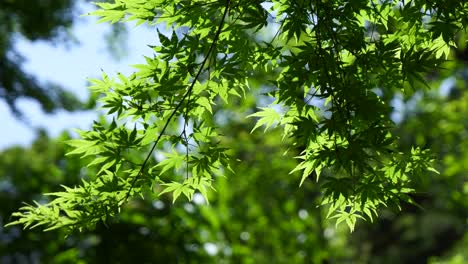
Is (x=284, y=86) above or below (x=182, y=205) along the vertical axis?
below

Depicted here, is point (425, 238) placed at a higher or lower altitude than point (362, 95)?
higher

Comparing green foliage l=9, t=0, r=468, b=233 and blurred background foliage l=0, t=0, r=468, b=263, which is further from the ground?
blurred background foliage l=0, t=0, r=468, b=263

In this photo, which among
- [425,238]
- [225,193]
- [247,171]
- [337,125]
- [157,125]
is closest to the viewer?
[337,125]

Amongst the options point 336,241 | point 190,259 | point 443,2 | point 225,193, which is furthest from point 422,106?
point 443,2

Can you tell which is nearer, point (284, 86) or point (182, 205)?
point (284, 86)

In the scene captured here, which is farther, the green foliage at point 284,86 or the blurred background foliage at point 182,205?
the blurred background foliage at point 182,205

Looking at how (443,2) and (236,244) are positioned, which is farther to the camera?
(236,244)

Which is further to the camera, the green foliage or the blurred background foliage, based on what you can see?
the blurred background foliage

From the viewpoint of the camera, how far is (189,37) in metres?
1.46

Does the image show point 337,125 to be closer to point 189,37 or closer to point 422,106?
point 189,37

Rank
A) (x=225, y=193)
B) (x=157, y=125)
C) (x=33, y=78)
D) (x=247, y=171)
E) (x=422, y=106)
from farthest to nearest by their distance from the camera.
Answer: (x=422, y=106), (x=247, y=171), (x=33, y=78), (x=225, y=193), (x=157, y=125)

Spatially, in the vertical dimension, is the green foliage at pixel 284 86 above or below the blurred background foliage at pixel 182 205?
below

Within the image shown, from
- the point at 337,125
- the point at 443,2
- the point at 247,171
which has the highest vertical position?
the point at 247,171

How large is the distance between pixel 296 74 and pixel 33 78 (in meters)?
4.98
